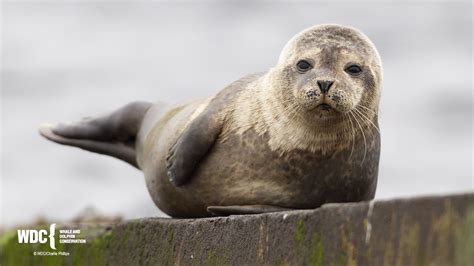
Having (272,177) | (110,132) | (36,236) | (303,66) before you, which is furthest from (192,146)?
(110,132)

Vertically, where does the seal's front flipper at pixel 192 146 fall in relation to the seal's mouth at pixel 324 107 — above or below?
below

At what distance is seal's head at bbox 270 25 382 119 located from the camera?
6996 millimetres

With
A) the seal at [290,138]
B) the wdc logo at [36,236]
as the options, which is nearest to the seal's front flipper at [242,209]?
the seal at [290,138]

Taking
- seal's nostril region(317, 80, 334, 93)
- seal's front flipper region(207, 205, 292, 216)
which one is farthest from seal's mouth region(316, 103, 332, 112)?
seal's front flipper region(207, 205, 292, 216)

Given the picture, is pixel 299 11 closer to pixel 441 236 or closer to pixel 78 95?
pixel 78 95

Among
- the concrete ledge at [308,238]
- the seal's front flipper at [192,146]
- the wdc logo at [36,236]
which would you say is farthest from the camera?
the wdc logo at [36,236]

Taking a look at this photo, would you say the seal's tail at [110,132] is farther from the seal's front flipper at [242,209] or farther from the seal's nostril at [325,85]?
the seal's nostril at [325,85]

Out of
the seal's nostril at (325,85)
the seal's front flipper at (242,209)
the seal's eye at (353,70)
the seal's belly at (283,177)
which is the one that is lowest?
the seal's front flipper at (242,209)

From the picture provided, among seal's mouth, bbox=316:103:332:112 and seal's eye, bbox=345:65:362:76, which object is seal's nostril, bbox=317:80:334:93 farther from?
seal's eye, bbox=345:65:362:76

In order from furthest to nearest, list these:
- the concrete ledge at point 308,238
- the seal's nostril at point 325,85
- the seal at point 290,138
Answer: the seal at point 290,138 → the seal's nostril at point 325,85 → the concrete ledge at point 308,238

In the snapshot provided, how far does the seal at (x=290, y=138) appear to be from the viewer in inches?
285

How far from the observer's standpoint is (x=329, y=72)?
23.4 ft

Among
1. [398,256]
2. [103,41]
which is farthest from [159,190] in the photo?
[103,41]

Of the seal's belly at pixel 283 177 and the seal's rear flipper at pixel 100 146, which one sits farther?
the seal's rear flipper at pixel 100 146
